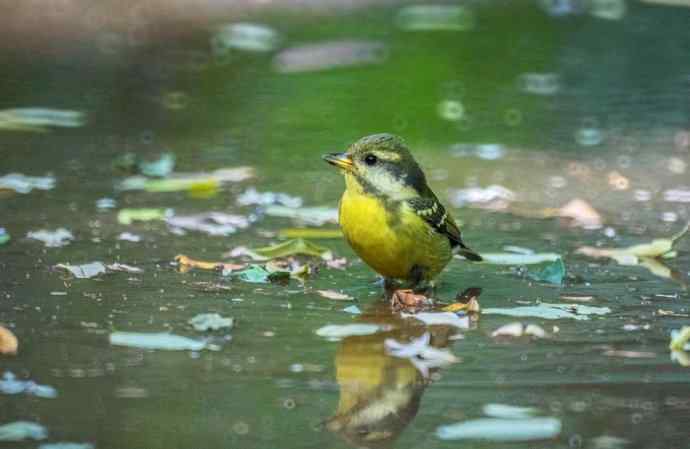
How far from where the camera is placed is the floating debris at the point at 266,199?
8.15 meters

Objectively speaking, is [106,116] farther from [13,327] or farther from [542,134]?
[13,327]

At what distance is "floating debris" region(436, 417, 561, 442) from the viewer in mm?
4617

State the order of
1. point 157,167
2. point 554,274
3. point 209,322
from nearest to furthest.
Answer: point 209,322 < point 554,274 < point 157,167

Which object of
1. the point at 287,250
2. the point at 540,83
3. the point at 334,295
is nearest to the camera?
the point at 334,295

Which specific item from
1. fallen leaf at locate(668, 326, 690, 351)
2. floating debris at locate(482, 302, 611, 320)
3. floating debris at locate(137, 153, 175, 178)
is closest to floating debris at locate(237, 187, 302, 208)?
floating debris at locate(137, 153, 175, 178)

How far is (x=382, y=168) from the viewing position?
6.64 m

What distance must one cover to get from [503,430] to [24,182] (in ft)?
14.7

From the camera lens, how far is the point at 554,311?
620 centimetres

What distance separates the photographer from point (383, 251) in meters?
6.40

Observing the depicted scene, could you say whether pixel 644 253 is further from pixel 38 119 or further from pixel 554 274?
pixel 38 119

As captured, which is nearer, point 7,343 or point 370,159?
point 7,343

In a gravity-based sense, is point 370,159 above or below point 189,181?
above

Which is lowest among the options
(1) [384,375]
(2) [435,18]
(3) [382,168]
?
(1) [384,375]

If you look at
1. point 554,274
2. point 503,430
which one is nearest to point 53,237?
point 554,274
